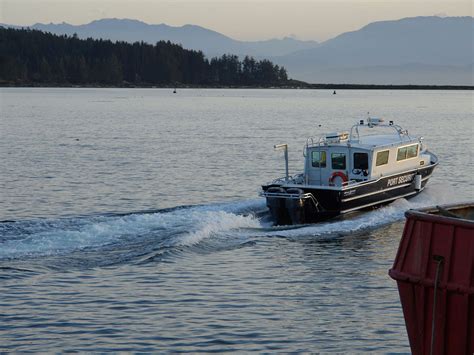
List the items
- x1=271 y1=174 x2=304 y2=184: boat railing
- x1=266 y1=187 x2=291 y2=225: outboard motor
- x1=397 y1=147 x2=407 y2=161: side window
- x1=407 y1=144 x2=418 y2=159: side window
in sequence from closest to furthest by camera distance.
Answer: x1=266 y1=187 x2=291 y2=225: outboard motor < x1=271 y1=174 x2=304 y2=184: boat railing < x1=397 y1=147 x2=407 y2=161: side window < x1=407 y1=144 x2=418 y2=159: side window

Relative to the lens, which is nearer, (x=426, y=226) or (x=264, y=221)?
(x=426, y=226)

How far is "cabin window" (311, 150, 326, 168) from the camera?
34.1 meters

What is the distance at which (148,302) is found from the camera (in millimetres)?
21062

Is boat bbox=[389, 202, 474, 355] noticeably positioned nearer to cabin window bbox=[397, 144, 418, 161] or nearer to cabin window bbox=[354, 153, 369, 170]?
cabin window bbox=[354, 153, 369, 170]

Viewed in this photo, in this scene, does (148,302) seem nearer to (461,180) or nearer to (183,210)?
(183,210)

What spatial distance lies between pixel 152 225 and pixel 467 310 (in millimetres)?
17273

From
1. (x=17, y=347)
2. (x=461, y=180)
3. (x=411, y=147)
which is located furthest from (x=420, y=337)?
(x=461, y=180)

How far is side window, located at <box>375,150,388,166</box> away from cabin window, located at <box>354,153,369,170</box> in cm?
46

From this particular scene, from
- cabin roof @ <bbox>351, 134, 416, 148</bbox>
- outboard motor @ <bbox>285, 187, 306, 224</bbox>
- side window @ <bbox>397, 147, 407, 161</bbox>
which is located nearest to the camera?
outboard motor @ <bbox>285, 187, 306, 224</bbox>

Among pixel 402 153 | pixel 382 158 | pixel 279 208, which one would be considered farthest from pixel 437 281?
pixel 402 153

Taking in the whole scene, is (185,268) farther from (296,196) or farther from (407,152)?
(407,152)

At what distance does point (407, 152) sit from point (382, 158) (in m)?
2.41

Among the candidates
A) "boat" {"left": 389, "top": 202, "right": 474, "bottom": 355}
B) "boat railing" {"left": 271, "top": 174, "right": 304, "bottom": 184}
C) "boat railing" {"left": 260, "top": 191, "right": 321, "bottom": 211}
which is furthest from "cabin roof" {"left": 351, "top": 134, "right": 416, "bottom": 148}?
"boat" {"left": 389, "top": 202, "right": 474, "bottom": 355}

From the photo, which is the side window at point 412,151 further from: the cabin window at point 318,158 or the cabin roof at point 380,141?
the cabin window at point 318,158
